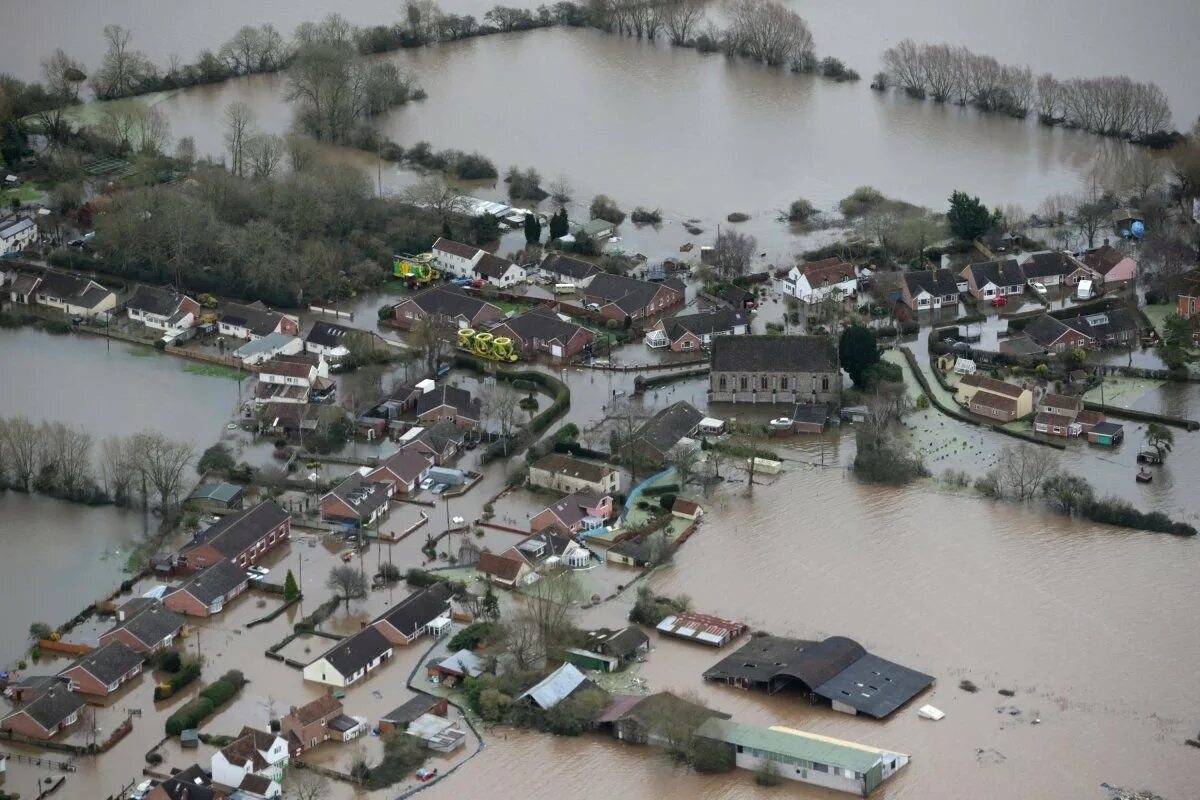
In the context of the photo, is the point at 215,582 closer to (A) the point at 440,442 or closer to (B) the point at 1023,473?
(A) the point at 440,442

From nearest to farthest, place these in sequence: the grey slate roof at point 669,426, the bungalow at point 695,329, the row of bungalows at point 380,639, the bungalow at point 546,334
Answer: the row of bungalows at point 380,639, the grey slate roof at point 669,426, the bungalow at point 546,334, the bungalow at point 695,329

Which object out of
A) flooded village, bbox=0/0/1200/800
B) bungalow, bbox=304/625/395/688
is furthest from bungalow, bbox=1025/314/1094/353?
bungalow, bbox=304/625/395/688

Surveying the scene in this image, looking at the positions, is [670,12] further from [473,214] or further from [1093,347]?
[1093,347]

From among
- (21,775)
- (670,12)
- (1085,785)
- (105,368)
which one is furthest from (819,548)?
(670,12)

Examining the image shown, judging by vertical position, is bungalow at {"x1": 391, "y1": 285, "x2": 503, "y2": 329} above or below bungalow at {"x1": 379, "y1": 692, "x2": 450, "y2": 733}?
above

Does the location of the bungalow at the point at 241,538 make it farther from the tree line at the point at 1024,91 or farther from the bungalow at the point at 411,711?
the tree line at the point at 1024,91

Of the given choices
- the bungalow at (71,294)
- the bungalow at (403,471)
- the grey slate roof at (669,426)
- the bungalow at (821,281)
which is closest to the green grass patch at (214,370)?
the bungalow at (71,294)

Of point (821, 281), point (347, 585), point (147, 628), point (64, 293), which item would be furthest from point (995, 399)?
point (64, 293)

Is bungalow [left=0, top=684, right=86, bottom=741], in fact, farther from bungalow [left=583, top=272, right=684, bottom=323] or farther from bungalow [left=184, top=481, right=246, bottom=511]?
bungalow [left=583, top=272, right=684, bottom=323]
